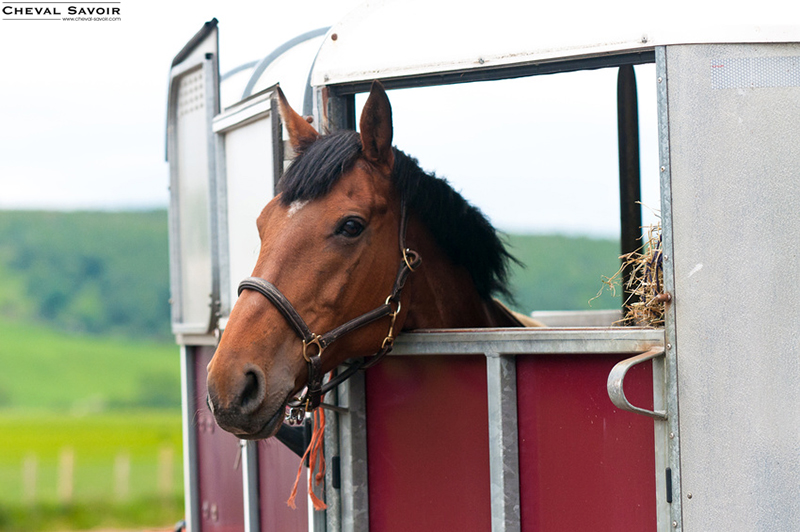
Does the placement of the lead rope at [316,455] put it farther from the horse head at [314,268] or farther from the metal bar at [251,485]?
the metal bar at [251,485]

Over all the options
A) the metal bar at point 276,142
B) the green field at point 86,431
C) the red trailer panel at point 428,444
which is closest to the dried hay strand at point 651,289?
the red trailer panel at point 428,444

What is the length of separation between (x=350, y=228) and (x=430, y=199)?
0.45 m

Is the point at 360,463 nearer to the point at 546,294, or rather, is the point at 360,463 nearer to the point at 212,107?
the point at 212,107

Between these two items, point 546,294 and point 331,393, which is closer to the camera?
point 331,393

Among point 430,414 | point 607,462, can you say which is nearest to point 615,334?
point 607,462

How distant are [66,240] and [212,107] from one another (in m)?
61.0

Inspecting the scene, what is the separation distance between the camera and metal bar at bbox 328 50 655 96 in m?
2.38

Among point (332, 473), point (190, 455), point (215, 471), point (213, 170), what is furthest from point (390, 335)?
point (190, 455)

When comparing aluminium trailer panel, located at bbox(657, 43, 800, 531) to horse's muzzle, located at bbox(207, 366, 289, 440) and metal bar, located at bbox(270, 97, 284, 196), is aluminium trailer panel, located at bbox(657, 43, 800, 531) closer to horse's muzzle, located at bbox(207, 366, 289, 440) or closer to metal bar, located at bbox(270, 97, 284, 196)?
horse's muzzle, located at bbox(207, 366, 289, 440)

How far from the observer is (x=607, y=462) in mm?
2367

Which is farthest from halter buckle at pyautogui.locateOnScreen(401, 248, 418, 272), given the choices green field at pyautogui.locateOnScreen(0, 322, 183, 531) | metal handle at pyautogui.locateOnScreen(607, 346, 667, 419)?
green field at pyautogui.locateOnScreen(0, 322, 183, 531)

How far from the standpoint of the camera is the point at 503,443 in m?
2.46

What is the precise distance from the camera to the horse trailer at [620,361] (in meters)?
2.19

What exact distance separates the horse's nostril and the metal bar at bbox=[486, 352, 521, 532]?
744 mm
